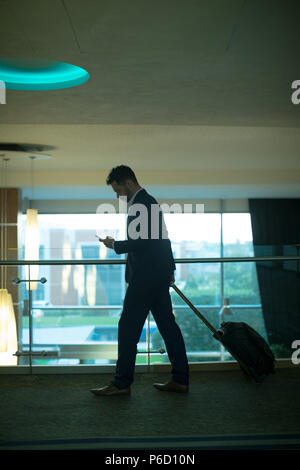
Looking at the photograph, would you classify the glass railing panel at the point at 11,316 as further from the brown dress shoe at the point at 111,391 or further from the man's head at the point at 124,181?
the man's head at the point at 124,181

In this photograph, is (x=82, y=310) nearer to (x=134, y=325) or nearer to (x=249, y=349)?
(x=249, y=349)

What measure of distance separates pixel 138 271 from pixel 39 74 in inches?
75.5

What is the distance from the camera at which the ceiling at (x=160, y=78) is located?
2.55 metres

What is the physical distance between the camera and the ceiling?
8.36ft

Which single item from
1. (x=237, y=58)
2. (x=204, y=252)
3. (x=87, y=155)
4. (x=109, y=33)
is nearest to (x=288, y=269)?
(x=237, y=58)

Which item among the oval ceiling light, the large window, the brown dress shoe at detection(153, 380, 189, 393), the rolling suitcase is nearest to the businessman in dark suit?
the brown dress shoe at detection(153, 380, 189, 393)

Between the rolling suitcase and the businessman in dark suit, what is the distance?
1.03 feet

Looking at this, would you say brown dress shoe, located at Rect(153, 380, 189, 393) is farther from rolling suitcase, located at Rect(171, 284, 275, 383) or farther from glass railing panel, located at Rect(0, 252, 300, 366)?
glass railing panel, located at Rect(0, 252, 300, 366)

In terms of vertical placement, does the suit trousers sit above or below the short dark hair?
below

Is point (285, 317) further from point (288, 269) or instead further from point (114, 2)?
point (114, 2)

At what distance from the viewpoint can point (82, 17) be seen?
8.37ft

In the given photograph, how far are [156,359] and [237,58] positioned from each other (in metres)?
2.09

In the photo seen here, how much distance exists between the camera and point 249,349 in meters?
3.20

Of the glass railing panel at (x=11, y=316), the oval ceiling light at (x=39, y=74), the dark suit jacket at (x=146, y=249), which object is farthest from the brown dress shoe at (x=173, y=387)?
the oval ceiling light at (x=39, y=74)
